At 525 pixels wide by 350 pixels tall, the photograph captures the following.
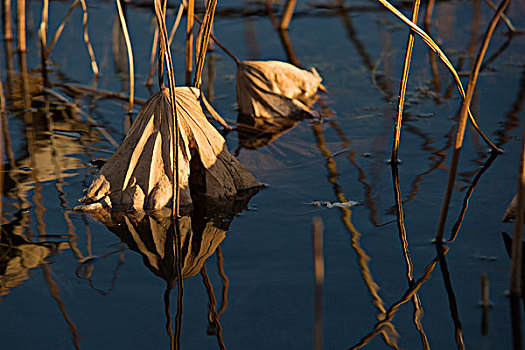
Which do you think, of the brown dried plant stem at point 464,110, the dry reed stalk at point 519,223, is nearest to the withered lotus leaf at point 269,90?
the brown dried plant stem at point 464,110

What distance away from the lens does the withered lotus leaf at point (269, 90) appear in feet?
7.66

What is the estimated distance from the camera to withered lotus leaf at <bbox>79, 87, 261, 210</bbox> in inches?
66.0

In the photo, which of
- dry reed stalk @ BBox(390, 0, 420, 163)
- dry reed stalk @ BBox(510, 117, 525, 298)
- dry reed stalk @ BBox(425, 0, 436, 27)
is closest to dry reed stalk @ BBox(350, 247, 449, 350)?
dry reed stalk @ BBox(510, 117, 525, 298)

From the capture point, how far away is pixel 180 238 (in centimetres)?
159

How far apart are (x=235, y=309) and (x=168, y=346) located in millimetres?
167

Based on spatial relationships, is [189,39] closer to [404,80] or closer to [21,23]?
[404,80]

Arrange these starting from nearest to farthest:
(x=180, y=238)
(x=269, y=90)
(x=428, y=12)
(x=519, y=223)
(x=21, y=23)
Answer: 1. (x=519, y=223)
2. (x=180, y=238)
3. (x=269, y=90)
4. (x=21, y=23)
5. (x=428, y=12)

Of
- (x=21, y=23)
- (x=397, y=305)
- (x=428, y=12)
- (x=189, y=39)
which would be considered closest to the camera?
(x=397, y=305)

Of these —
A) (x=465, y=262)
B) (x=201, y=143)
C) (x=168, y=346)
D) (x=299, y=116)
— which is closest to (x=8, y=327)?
(x=168, y=346)

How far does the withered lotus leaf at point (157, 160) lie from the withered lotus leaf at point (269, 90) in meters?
0.62

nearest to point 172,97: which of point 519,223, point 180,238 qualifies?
point 180,238

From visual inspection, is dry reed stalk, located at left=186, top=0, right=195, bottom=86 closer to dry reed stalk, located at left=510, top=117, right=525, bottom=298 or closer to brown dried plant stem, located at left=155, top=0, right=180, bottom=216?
brown dried plant stem, located at left=155, top=0, right=180, bottom=216

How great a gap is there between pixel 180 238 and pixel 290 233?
10.8 inches

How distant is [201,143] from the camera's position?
1706mm
